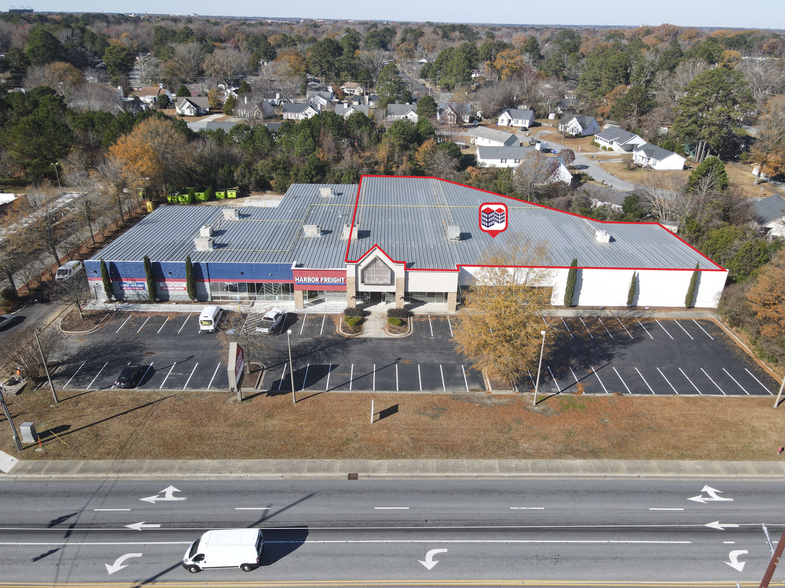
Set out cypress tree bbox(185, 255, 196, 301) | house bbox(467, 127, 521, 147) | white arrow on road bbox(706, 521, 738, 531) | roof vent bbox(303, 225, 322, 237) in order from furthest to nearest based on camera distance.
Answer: house bbox(467, 127, 521, 147) < roof vent bbox(303, 225, 322, 237) < cypress tree bbox(185, 255, 196, 301) < white arrow on road bbox(706, 521, 738, 531)

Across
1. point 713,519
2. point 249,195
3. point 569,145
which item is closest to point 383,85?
point 569,145

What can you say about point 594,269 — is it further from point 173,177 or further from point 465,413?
point 173,177

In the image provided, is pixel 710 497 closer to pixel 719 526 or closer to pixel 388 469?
pixel 719 526

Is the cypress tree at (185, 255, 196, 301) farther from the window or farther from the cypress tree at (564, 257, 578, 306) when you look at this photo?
the cypress tree at (564, 257, 578, 306)

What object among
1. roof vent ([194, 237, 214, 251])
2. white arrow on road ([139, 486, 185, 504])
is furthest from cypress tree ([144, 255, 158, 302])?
white arrow on road ([139, 486, 185, 504])

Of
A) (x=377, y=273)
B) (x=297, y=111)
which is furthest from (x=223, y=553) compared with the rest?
(x=297, y=111)
